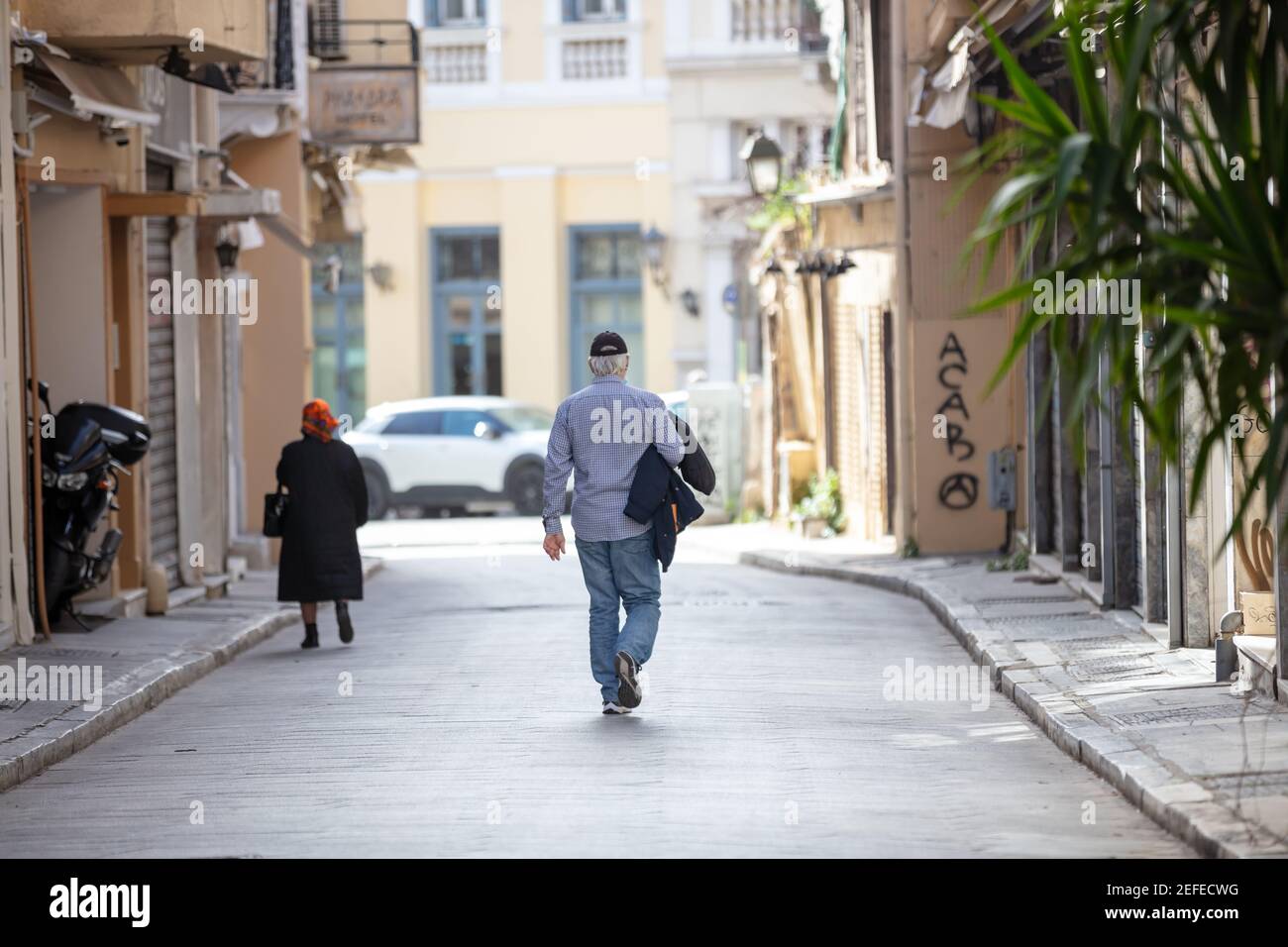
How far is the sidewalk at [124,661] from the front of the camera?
34.3 ft

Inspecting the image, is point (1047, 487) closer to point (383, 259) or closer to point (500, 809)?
point (500, 809)

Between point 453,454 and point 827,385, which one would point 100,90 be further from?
point 453,454

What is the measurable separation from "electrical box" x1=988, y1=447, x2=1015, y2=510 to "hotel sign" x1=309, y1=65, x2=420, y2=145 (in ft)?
26.2

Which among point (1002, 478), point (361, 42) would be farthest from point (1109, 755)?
point (361, 42)

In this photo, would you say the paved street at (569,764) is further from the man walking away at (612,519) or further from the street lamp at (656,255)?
the street lamp at (656,255)

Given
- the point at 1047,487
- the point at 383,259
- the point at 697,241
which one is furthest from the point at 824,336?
the point at 383,259

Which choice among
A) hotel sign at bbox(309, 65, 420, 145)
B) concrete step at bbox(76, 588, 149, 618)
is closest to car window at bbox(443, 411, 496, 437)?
hotel sign at bbox(309, 65, 420, 145)

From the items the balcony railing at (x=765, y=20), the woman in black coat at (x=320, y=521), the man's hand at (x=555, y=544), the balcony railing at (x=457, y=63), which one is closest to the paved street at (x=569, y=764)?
the woman in black coat at (x=320, y=521)

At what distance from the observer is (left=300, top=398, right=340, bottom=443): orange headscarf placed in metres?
15.1

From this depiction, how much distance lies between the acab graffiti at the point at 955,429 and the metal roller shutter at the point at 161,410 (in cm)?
704

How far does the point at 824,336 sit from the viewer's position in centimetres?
2645

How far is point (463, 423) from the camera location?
32.5m

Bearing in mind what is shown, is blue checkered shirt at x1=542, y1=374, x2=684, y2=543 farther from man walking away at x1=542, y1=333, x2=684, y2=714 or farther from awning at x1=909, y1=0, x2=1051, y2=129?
awning at x1=909, y1=0, x2=1051, y2=129
